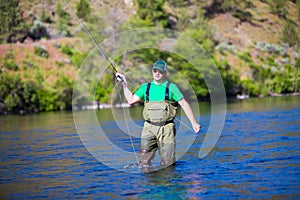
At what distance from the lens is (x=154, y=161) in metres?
13.2

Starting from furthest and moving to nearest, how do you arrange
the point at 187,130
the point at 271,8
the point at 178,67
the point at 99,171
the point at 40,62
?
the point at 271,8 < the point at 40,62 < the point at 178,67 < the point at 187,130 < the point at 99,171

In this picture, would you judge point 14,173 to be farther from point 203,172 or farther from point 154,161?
point 203,172

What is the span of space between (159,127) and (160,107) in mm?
443

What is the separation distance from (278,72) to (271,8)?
118 ft

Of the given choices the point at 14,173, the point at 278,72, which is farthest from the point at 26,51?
the point at 14,173

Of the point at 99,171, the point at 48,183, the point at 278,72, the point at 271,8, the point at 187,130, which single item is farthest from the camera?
the point at 271,8

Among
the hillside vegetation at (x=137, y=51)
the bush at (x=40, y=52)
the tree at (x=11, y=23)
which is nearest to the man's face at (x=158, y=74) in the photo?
the hillside vegetation at (x=137, y=51)

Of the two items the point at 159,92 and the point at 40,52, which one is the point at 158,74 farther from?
the point at 40,52

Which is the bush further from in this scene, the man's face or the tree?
the man's face

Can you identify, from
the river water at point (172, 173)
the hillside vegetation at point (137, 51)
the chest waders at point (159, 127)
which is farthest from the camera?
the hillside vegetation at point (137, 51)

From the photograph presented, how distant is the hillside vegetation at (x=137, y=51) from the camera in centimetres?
5519

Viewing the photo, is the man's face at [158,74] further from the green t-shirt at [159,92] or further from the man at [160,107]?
the green t-shirt at [159,92]

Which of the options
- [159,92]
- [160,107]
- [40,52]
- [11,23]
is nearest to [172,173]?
[160,107]

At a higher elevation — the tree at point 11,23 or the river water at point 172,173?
the tree at point 11,23
